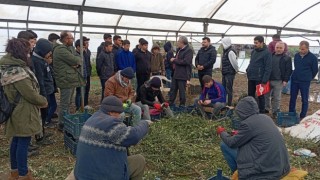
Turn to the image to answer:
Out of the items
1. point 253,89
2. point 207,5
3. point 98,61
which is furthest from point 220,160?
point 207,5

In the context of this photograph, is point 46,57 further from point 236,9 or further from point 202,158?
point 236,9

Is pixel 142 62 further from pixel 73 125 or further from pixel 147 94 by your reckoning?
pixel 73 125

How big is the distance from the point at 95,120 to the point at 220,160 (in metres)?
2.40

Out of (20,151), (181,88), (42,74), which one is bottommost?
(20,151)

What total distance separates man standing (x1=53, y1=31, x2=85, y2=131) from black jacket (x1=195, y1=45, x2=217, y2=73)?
9.98 feet

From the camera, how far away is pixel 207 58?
7176 millimetres

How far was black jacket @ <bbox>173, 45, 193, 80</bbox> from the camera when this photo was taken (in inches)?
273

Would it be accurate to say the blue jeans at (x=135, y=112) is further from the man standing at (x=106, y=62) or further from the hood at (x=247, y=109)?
Result: the hood at (x=247, y=109)

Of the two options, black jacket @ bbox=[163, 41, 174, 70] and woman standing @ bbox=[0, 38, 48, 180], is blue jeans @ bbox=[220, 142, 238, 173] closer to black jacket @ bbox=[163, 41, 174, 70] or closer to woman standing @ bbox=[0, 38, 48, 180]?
woman standing @ bbox=[0, 38, 48, 180]

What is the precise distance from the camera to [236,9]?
853 centimetres

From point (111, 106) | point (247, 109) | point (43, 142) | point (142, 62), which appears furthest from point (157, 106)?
point (111, 106)

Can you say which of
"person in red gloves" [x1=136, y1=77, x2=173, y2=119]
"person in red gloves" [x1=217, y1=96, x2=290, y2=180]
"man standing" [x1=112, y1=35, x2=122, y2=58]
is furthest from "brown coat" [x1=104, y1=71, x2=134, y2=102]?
"person in red gloves" [x1=217, y1=96, x2=290, y2=180]

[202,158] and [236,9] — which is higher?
[236,9]

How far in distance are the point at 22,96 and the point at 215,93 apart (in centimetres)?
392
